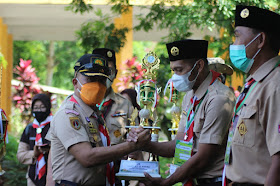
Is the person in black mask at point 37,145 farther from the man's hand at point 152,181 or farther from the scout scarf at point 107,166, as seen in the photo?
the man's hand at point 152,181

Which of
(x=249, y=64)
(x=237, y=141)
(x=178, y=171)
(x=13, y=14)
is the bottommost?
(x=178, y=171)

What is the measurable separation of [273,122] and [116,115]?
115 inches

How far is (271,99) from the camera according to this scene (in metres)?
3.20

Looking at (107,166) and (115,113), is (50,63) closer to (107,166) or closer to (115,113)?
(115,113)

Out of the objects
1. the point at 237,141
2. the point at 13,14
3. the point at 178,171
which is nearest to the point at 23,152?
the point at 178,171

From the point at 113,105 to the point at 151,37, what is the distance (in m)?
14.7

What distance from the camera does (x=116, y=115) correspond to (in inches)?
230

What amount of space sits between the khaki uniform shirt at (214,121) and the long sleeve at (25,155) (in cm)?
383

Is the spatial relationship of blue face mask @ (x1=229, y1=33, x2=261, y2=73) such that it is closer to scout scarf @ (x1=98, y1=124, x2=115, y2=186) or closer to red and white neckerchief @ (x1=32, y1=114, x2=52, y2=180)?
scout scarf @ (x1=98, y1=124, x2=115, y2=186)

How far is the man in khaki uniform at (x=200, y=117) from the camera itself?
13.4 ft

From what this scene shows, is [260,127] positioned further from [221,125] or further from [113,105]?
[113,105]

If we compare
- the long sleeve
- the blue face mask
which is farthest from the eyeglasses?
the blue face mask

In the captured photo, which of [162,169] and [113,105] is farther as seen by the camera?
[162,169]

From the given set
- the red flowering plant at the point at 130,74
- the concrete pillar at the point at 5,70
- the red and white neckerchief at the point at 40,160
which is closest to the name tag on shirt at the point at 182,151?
the red and white neckerchief at the point at 40,160
